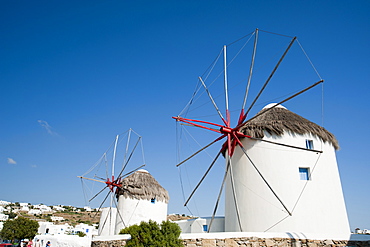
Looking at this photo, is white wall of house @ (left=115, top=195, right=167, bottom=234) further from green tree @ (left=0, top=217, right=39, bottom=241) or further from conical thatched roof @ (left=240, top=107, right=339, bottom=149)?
green tree @ (left=0, top=217, right=39, bottom=241)

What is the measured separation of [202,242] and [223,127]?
4.38 m

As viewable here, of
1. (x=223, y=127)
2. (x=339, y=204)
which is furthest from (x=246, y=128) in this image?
(x=339, y=204)

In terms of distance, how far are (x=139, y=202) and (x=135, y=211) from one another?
2.21ft

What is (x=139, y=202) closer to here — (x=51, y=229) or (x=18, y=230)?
(x=51, y=229)

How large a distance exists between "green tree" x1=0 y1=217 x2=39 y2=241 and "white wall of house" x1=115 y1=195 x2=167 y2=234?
1842 cm

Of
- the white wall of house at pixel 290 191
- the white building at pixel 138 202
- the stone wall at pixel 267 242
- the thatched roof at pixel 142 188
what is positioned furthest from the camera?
the thatched roof at pixel 142 188

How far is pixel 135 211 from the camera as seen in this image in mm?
20266

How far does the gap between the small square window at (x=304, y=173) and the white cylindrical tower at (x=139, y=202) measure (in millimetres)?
12196

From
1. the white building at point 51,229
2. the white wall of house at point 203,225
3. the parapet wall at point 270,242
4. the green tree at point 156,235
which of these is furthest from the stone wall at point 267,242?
the white building at point 51,229

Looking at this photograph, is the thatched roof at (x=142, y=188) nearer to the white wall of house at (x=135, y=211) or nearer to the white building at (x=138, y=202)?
the white building at (x=138, y=202)

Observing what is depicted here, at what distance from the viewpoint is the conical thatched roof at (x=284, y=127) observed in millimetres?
11602

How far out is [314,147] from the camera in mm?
11578

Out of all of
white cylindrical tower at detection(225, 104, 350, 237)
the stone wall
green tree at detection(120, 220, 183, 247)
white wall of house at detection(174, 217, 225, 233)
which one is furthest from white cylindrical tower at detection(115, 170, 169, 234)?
the stone wall

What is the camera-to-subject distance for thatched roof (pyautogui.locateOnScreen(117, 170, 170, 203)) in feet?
67.9
